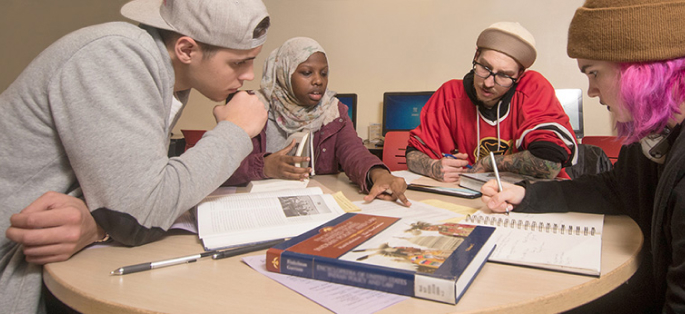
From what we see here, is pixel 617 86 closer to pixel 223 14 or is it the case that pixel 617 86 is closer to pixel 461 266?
pixel 461 266

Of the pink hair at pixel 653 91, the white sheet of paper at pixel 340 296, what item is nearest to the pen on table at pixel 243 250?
the white sheet of paper at pixel 340 296

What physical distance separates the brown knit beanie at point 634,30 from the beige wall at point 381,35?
2.97 metres

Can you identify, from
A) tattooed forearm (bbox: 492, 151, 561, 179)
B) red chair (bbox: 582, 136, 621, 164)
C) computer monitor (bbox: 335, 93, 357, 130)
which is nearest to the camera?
tattooed forearm (bbox: 492, 151, 561, 179)

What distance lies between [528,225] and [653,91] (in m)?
0.39

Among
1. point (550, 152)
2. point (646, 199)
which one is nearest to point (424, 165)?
point (550, 152)

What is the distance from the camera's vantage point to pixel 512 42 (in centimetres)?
186

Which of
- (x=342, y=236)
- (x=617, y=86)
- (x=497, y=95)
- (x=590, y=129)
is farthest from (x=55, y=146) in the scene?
(x=590, y=129)

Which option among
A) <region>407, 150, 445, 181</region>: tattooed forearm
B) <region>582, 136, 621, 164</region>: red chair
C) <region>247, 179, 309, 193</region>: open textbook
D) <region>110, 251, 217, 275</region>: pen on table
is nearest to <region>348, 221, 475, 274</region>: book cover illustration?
<region>110, 251, 217, 275</region>: pen on table

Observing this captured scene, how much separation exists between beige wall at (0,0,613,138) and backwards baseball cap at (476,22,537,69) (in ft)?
6.61

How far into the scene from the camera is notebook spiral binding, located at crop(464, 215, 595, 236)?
0.90 m

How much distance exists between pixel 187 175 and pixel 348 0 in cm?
369

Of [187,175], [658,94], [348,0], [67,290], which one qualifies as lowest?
[67,290]

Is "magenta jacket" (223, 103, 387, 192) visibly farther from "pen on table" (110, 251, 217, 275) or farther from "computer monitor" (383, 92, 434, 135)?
"computer monitor" (383, 92, 434, 135)

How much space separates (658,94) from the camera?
2.98ft
